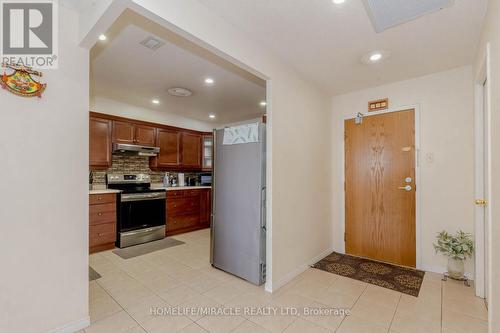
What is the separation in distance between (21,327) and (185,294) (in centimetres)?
121

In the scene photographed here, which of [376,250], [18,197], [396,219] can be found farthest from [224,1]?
[376,250]

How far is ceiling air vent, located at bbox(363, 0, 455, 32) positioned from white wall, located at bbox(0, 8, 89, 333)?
230cm

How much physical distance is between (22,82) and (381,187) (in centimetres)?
389

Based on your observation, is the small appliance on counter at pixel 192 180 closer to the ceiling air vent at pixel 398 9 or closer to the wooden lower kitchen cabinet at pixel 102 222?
the wooden lower kitchen cabinet at pixel 102 222

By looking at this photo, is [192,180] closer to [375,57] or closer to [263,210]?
[263,210]

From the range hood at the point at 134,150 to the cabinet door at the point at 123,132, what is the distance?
154 mm

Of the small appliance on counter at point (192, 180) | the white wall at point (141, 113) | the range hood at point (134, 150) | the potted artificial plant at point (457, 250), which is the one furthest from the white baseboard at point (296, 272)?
the white wall at point (141, 113)

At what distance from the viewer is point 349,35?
2.17 metres

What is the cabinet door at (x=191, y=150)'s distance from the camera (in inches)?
204

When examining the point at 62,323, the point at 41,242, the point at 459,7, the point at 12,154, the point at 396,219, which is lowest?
the point at 62,323

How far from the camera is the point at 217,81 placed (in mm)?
3367

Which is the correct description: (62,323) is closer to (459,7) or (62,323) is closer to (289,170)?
(289,170)

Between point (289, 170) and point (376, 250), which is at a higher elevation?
point (289, 170)

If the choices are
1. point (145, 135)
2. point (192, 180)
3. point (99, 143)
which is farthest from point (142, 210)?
point (192, 180)
